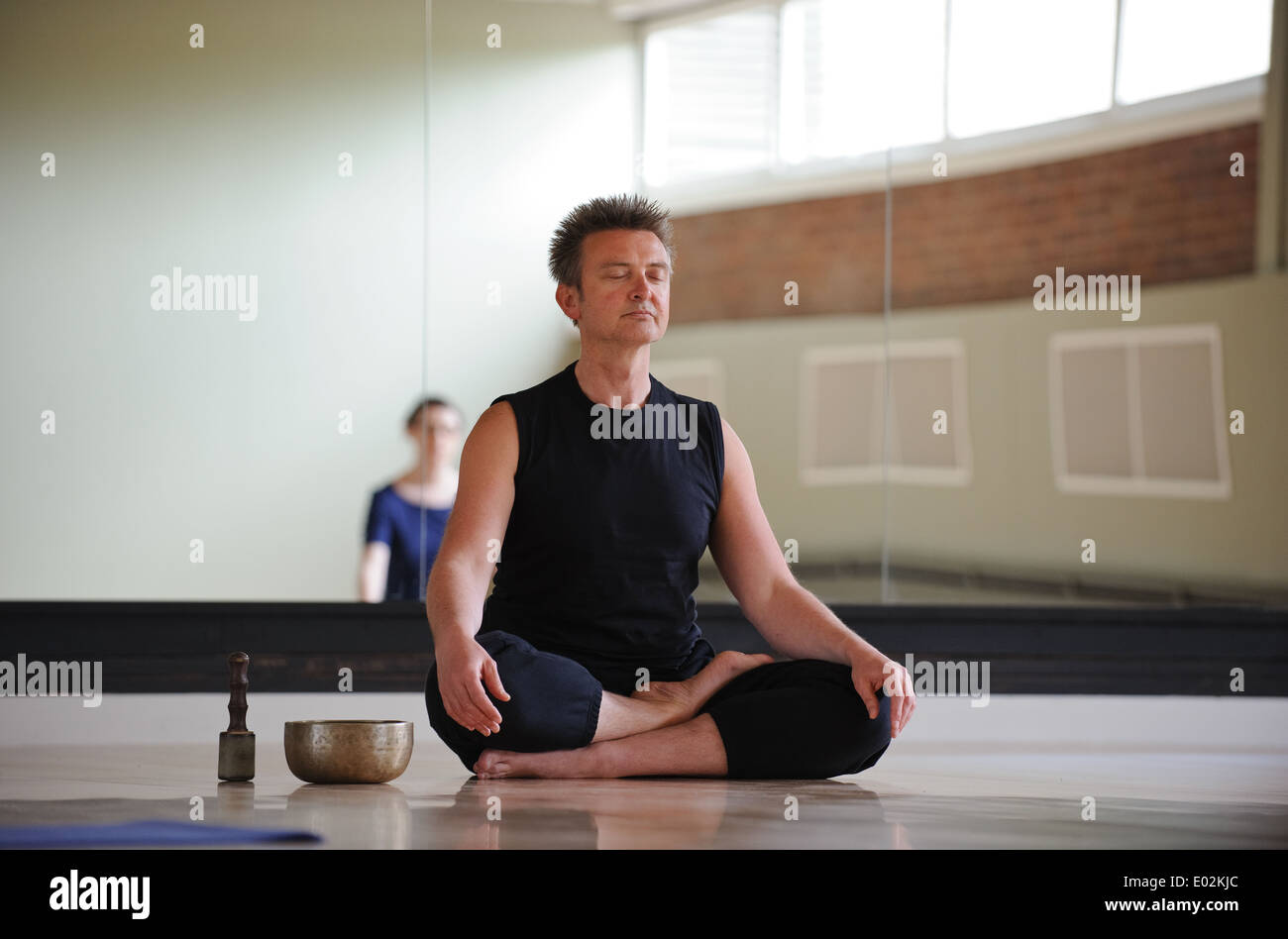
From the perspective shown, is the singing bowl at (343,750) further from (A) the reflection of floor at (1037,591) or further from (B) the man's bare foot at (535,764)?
(A) the reflection of floor at (1037,591)

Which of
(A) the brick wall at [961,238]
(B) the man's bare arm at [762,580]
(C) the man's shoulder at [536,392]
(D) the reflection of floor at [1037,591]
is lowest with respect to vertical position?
(D) the reflection of floor at [1037,591]

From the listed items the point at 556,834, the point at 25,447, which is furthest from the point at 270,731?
the point at 556,834

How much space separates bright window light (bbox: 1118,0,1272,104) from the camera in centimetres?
517

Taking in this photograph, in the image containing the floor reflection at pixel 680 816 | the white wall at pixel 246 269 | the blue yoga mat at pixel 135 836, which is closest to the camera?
the blue yoga mat at pixel 135 836

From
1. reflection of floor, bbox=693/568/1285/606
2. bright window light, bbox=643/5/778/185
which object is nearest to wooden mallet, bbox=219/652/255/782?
reflection of floor, bbox=693/568/1285/606

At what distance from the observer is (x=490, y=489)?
2.15 m

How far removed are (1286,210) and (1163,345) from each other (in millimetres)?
585

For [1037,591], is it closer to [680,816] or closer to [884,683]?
[884,683]

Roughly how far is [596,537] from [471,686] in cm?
38

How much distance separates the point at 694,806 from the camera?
1811 mm

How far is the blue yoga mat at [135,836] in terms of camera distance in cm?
137

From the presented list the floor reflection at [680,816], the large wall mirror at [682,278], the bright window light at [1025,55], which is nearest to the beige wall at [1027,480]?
the large wall mirror at [682,278]

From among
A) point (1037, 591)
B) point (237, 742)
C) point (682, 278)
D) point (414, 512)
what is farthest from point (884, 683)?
point (682, 278)

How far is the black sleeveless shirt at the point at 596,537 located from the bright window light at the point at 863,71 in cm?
325
